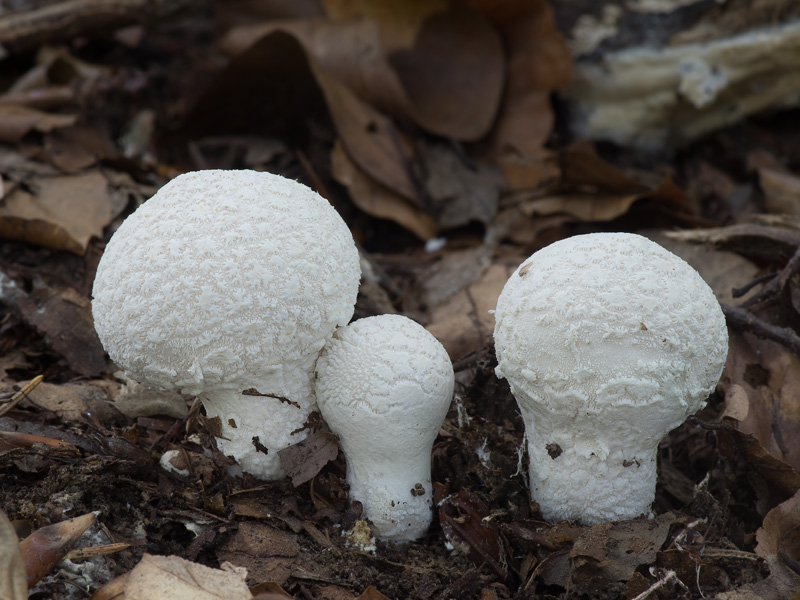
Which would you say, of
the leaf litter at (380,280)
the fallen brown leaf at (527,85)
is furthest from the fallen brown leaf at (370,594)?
the fallen brown leaf at (527,85)

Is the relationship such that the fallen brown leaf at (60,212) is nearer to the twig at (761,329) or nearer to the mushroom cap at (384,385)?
the mushroom cap at (384,385)

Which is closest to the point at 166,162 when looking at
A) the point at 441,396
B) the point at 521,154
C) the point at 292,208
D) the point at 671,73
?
the point at 521,154

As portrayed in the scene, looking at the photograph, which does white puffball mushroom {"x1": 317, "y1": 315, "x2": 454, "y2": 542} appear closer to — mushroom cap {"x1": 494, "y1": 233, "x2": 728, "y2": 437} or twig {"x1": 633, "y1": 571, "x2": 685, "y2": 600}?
mushroom cap {"x1": 494, "y1": 233, "x2": 728, "y2": 437}

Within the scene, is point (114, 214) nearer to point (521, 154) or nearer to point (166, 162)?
point (166, 162)

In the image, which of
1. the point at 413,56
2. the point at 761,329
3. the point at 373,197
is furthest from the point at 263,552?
the point at 413,56

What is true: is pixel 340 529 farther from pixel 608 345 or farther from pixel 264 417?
pixel 608 345

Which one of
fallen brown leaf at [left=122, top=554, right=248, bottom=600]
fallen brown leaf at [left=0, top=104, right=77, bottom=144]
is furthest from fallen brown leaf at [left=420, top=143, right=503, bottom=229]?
fallen brown leaf at [left=122, top=554, right=248, bottom=600]
